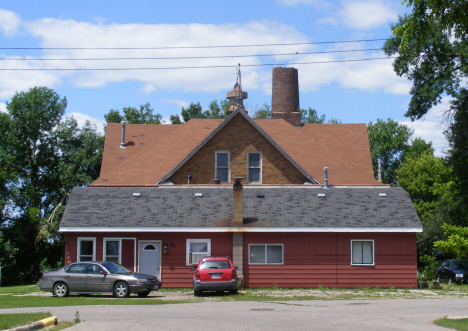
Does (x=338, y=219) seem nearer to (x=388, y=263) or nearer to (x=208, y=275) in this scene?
(x=388, y=263)

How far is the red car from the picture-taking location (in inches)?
904

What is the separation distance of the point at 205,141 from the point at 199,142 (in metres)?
4.07

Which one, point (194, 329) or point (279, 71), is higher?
point (279, 71)

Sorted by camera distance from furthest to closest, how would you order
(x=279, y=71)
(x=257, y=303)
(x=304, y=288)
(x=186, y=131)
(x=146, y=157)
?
(x=279, y=71) → (x=186, y=131) → (x=146, y=157) → (x=304, y=288) → (x=257, y=303)

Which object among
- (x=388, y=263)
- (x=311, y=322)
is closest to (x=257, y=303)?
(x=311, y=322)

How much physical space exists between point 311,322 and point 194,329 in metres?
2.90

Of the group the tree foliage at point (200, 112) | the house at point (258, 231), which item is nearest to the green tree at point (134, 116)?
the tree foliage at point (200, 112)

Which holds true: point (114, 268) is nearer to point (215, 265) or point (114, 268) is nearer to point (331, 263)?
point (215, 265)

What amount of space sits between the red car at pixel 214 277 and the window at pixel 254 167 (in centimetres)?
1261

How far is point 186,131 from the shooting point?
39906 mm

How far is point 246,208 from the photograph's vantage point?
28391 mm

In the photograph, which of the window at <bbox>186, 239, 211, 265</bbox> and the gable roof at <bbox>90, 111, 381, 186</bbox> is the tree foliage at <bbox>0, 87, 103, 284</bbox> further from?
the window at <bbox>186, 239, 211, 265</bbox>

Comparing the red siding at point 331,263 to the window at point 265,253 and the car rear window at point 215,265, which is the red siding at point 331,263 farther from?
the car rear window at point 215,265

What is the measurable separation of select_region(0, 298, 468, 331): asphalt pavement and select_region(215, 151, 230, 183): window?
1540 cm
